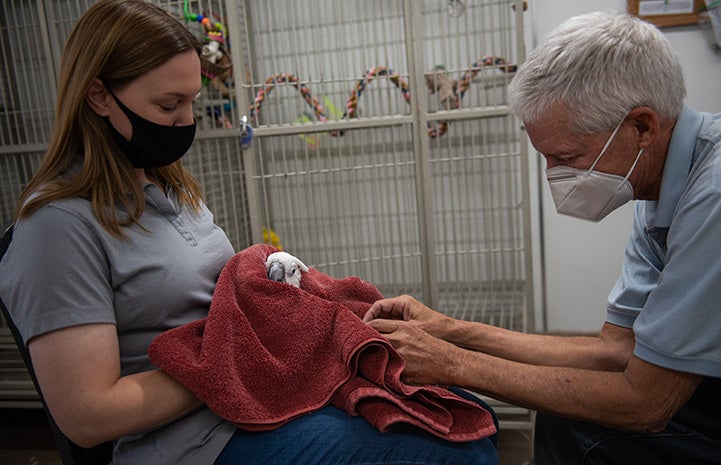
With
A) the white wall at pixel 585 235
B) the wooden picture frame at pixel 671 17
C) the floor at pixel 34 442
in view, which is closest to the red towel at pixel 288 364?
the floor at pixel 34 442

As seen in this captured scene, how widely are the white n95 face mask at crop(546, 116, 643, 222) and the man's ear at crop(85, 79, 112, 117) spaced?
834mm

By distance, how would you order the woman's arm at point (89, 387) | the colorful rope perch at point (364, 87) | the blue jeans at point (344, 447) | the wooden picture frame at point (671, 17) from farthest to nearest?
the wooden picture frame at point (671, 17) < the colorful rope perch at point (364, 87) < the blue jeans at point (344, 447) < the woman's arm at point (89, 387)

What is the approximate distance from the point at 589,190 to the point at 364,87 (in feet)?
3.49

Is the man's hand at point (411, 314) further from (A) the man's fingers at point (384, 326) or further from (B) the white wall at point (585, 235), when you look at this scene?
(B) the white wall at point (585, 235)

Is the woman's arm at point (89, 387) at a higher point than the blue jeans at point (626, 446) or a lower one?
higher

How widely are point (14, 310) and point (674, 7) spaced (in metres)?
2.65

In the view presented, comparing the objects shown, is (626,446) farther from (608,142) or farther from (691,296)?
(608,142)

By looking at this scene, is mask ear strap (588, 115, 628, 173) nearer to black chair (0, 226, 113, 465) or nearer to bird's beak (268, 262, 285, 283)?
bird's beak (268, 262, 285, 283)

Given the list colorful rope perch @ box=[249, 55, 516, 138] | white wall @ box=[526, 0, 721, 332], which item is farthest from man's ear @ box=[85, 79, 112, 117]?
white wall @ box=[526, 0, 721, 332]

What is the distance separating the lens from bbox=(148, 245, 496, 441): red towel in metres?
0.90

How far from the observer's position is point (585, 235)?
267 cm

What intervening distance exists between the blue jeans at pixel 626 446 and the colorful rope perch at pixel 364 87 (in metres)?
1.12

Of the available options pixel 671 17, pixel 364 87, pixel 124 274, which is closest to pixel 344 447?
pixel 124 274

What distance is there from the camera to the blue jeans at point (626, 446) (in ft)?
3.35
